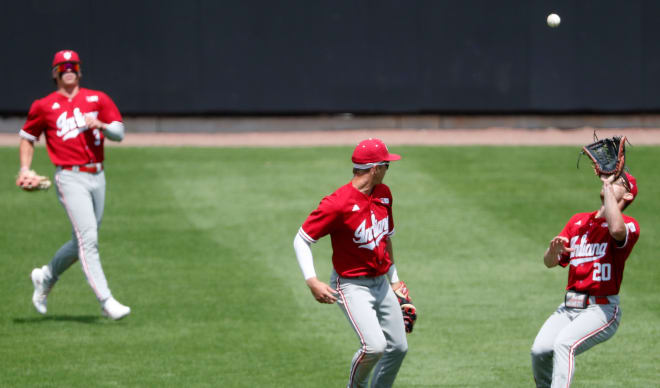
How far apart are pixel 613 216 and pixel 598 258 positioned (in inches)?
16.4

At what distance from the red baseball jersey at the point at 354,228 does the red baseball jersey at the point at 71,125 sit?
3.24 metres

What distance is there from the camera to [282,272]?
36.3ft

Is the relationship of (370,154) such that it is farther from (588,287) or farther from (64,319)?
(64,319)

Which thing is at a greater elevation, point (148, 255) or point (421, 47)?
point (421, 47)

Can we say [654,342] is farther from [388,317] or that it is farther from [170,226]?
[170,226]

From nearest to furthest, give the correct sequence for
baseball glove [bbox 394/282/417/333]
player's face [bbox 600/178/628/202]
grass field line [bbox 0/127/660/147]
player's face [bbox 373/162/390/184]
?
1. player's face [bbox 600/178/628/202]
2. player's face [bbox 373/162/390/184]
3. baseball glove [bbox 394/282/417/333]
4. grass field line [bbox 0/127/660/147]

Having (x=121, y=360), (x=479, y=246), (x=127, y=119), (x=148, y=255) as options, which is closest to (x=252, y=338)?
(x=121, y=360)

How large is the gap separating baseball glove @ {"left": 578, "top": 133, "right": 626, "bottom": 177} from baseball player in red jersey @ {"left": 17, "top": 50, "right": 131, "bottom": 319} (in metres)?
4.49

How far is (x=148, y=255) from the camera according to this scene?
11.6m

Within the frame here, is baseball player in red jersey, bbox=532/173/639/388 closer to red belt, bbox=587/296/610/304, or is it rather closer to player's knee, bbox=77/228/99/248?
red belt, bbox=587/296/610/304

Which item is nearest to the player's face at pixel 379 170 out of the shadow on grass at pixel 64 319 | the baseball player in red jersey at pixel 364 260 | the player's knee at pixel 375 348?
the baseball player in red jersey at pixel 364 260

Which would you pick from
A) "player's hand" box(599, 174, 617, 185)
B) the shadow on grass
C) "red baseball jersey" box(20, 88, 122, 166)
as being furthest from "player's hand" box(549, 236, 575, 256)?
the shadow on grass

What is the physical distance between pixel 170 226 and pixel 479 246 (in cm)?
398

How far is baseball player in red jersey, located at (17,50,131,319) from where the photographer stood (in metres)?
8.95
